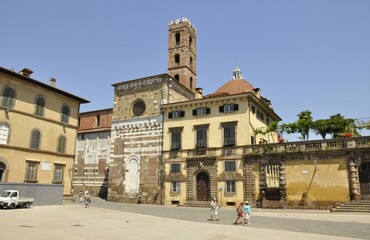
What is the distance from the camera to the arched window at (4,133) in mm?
28141

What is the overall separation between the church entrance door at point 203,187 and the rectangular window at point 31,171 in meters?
16.3

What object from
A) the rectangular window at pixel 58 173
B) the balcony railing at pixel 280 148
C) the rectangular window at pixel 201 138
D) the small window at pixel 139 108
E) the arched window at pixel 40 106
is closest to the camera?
the balcony railing at pixel 280 148

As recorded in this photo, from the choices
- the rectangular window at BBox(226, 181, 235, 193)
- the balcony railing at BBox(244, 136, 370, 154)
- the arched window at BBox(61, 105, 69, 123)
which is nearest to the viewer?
the balcony railing at BBox(244, 136, 370, 154)

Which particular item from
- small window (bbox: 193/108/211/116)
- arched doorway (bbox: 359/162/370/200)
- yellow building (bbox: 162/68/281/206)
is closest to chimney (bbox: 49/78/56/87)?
yellow building (bbox: 162/68/281/206)

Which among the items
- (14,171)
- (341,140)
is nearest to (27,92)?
(14,171)

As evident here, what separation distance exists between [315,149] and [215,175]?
10.1 metres

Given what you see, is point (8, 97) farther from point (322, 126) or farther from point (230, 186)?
point (322, 126)

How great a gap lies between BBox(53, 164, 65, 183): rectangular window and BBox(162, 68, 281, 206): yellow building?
1097 cm

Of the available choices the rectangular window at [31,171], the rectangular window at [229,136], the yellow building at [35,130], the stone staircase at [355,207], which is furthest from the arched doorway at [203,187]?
the rectangular window at [31,171]

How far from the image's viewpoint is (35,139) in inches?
1227

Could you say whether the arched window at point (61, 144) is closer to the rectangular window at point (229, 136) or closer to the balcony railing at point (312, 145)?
the rectangular window at point (229, 136)

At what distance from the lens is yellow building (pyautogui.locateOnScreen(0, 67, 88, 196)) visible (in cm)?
2861

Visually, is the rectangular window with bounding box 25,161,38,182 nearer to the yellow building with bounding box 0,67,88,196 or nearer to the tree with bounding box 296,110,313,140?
the yellow building with bounding box 0,67,88,196

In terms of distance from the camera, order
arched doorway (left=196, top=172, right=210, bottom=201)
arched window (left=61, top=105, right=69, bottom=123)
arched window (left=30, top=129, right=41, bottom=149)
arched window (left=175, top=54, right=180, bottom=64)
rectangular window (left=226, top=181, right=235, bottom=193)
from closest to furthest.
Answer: arched window (left=30, top=129, right=41, bottom=149) < rectangular window (left=226, top=181, right=235, bottom=193) < arched doorway (left=196, top=172, right=210, bottom=201) < arched window (left=61, top=105, right=69, bottom=123) < arched window (left=175, top=54, right=180, bottom=64)
